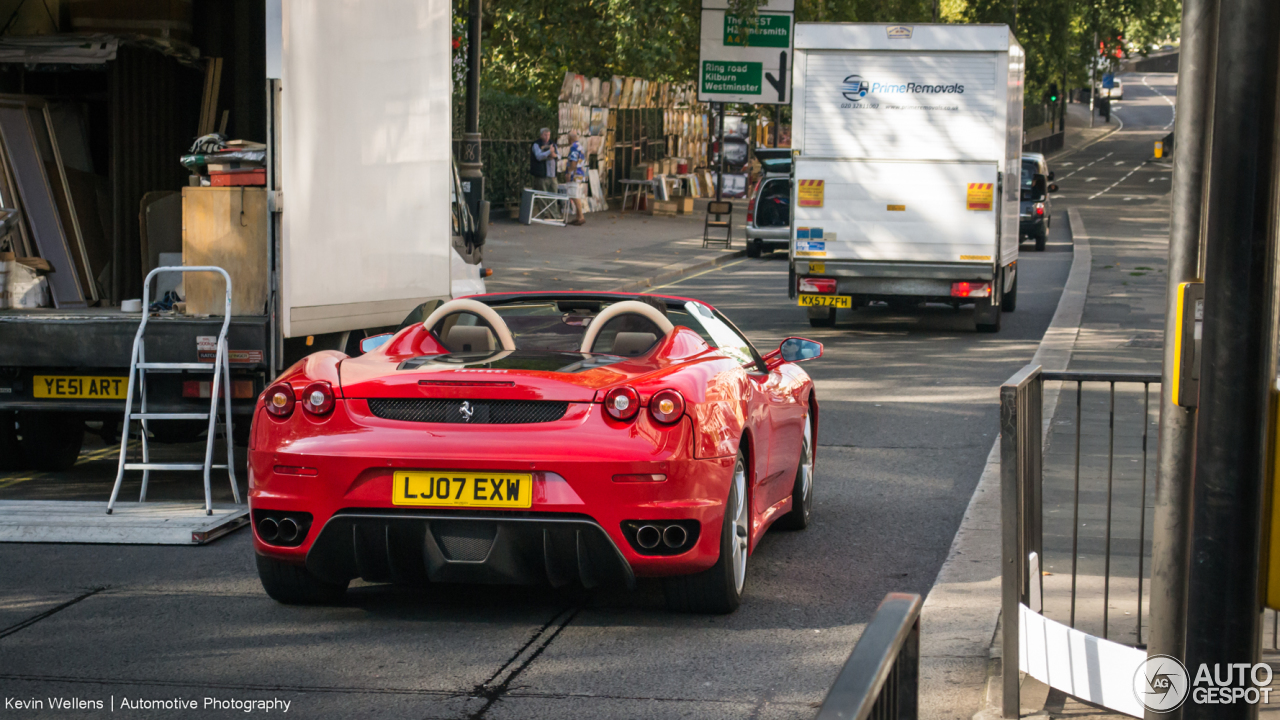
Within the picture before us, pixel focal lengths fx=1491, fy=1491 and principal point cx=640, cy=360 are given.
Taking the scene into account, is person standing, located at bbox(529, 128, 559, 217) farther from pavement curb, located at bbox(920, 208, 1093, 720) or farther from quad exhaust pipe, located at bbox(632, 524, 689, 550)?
quad exhaust pipe, located at bbox(632, 524, 689, 550)

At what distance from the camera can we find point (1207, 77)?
3.08m

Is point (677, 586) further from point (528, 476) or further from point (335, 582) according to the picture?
point (335, 582)

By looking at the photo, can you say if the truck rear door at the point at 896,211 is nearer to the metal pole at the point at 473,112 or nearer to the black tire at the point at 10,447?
the metal pole at the point at 473,112

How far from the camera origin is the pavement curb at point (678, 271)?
22.2m

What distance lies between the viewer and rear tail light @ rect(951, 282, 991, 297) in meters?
16.1

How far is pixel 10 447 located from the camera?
888 centimetres

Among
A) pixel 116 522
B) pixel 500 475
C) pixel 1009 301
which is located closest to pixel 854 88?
pixel 1009 301

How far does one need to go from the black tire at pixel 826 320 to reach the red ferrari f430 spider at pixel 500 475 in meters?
11.6

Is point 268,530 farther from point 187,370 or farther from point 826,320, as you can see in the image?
point 826,320

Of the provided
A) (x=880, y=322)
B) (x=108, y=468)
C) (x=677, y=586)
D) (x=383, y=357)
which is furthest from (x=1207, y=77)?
(x=880, y=322)

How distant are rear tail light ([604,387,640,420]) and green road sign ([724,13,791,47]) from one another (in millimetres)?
27822

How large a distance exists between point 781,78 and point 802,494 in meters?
26.5

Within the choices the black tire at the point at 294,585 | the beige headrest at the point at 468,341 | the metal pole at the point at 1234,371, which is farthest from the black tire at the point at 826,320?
the metal pole at the point at 1234,371

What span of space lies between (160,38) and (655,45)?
25783 mm
